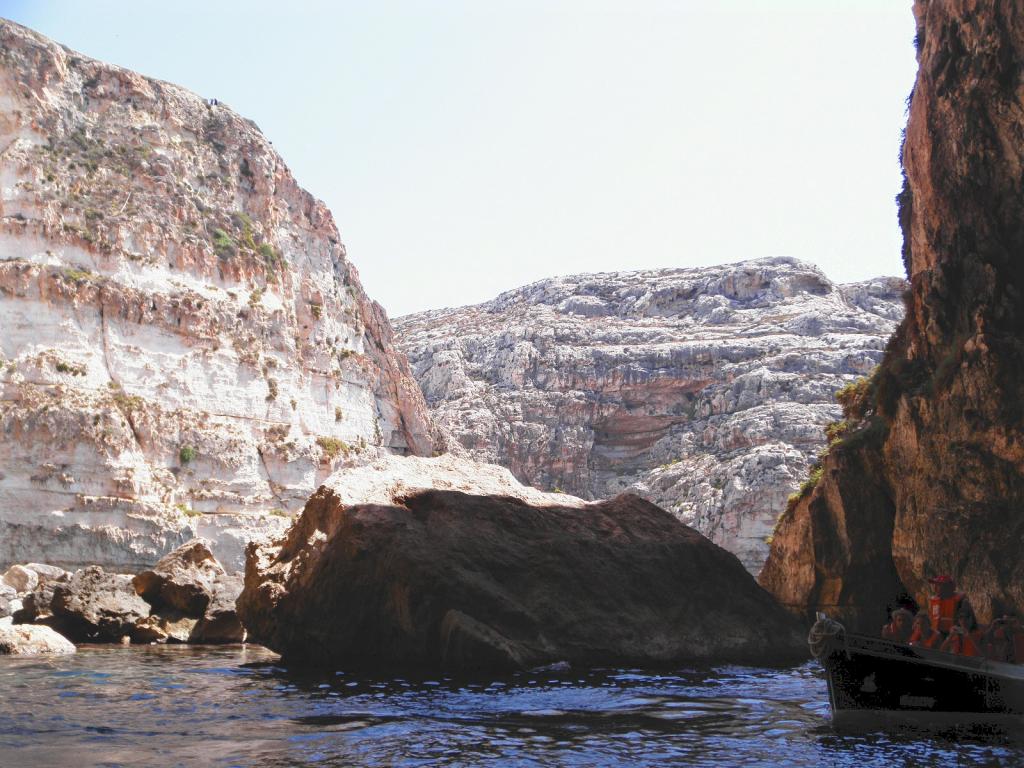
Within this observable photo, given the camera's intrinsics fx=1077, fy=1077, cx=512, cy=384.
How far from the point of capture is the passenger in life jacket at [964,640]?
13.4 metres

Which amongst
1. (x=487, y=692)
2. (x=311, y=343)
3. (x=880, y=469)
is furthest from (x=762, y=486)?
(x=487, y=692)

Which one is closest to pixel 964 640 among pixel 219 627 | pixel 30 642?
pixel 30 642

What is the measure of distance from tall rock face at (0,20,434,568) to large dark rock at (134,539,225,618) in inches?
603

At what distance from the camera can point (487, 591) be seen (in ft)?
59.7

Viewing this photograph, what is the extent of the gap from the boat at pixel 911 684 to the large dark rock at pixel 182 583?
57.9ft

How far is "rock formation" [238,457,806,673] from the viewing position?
18.1 metres

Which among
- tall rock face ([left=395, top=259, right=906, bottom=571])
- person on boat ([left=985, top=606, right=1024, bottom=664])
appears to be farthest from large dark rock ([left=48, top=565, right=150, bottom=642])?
tall rock face ([left=395, top=259, right=906, bottom=571])

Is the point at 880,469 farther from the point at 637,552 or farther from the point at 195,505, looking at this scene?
the point at 195,505

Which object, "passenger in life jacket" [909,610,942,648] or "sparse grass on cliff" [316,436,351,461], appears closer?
"passenger in life jacket" [909,610,942,648]

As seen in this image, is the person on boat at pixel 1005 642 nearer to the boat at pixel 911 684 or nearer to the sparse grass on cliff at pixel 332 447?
the boat at pixel 911 684

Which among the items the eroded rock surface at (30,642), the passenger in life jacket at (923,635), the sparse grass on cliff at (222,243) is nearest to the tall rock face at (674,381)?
the sparse grass on cliff at (222,243)

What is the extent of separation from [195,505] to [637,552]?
30.7m

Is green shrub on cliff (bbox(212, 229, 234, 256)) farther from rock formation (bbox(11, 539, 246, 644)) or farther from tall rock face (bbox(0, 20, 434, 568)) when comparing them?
rock formation (bbox(11, 539, 246, 644))

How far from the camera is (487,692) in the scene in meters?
15.4
